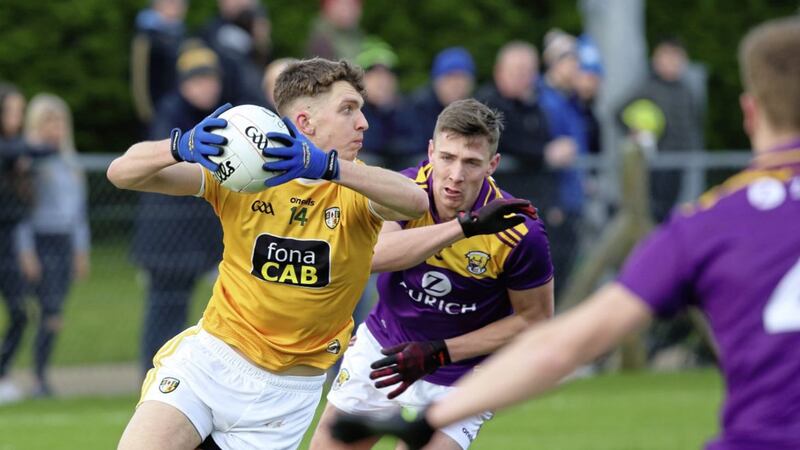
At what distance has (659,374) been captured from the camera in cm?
1248

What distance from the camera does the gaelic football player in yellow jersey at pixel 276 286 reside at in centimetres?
515

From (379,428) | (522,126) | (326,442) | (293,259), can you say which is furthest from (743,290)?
(522,126)

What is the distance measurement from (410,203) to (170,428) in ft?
3.90

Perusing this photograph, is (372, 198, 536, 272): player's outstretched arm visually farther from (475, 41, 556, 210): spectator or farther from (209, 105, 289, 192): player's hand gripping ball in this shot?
(475, 41, 556, 210): spectator

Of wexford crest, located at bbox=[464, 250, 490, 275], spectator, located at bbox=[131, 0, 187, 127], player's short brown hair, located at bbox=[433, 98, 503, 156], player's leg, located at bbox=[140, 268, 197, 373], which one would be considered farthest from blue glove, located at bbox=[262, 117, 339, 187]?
spectator, located at bbox=[131, 0, 187, 127]

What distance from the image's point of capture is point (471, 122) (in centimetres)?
553

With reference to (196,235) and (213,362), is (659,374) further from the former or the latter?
(213,362)

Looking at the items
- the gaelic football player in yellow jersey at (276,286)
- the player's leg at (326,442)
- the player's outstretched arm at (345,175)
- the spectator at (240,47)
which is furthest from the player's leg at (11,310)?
the player's outstretched arm at (345,175)

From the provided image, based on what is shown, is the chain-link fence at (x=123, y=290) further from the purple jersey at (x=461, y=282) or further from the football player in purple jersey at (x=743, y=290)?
the football player in purple jersey at (x=743, y=290)

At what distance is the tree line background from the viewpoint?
18609 millimetres

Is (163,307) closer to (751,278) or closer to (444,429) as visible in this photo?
(444,429)

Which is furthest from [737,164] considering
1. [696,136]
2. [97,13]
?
[97,13]

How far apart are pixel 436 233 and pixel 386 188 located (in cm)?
41

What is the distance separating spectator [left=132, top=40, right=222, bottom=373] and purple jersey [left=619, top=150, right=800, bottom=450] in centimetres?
743
